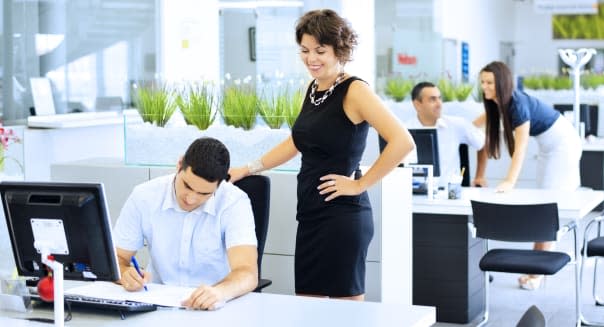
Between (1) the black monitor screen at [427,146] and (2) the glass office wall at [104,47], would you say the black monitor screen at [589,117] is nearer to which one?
(2) the glass office wall at [104,47]

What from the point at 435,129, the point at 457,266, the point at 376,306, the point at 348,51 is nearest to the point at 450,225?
the point at 457,266

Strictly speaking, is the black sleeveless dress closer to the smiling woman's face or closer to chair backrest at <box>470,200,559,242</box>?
chair backrest at <box>470,200,559,242</box>

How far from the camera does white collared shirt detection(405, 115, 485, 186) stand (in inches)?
263

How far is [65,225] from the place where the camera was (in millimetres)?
2787

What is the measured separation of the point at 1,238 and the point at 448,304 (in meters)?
3.29

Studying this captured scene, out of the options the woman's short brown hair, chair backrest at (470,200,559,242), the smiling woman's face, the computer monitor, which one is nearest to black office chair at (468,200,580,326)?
chair backrest at (470,200,559,242)

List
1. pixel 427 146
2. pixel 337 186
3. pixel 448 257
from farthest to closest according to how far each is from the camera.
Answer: pixel 427 146
pixel 448 257
pixel 337 186

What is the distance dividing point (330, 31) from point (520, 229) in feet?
7.10

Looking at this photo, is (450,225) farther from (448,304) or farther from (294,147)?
(294,147)

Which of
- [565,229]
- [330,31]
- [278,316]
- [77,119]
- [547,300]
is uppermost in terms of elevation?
[330,31]

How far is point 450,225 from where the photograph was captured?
582 centimetres

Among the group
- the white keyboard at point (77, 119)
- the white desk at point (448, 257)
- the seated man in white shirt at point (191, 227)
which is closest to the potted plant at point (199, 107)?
the seated man in white shirt at point (191, 227)

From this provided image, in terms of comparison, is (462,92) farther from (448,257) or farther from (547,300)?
(448,257)

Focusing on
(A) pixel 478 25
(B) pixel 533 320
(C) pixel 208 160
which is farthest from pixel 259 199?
(A) pixel 478 25
